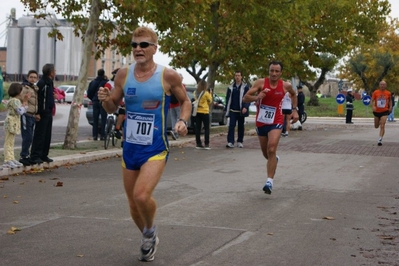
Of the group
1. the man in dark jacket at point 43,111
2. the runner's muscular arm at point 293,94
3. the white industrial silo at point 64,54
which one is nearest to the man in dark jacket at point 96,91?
the man in dark jacket at point 43,111

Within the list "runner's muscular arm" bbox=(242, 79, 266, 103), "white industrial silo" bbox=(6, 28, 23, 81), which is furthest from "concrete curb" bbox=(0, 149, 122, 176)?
"white industrial silo" bbox=(6, 28, 23, 81)

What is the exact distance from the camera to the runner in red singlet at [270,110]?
39.2 feet

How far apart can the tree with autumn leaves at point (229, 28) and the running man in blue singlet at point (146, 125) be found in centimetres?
1128

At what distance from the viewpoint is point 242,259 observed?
6996 mm

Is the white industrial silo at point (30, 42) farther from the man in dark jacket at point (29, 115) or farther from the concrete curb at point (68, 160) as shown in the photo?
the man in dark jacket at point (29, 115)

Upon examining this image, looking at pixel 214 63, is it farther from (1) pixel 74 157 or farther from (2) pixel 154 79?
(2) pixel 154 79

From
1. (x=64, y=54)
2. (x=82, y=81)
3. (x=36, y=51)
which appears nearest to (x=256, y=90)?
(x=82, y=81)

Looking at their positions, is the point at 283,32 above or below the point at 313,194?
above

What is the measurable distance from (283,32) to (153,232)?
2442 cm

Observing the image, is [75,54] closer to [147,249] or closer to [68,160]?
[68,160]

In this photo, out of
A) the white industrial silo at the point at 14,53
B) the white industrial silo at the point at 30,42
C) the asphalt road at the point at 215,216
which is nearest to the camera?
the asphalt road at the point at 215,216

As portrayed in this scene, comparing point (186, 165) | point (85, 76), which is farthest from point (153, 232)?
point (85, 76)

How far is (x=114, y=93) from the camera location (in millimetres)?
7273

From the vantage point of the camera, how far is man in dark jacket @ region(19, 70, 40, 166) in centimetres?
1429
